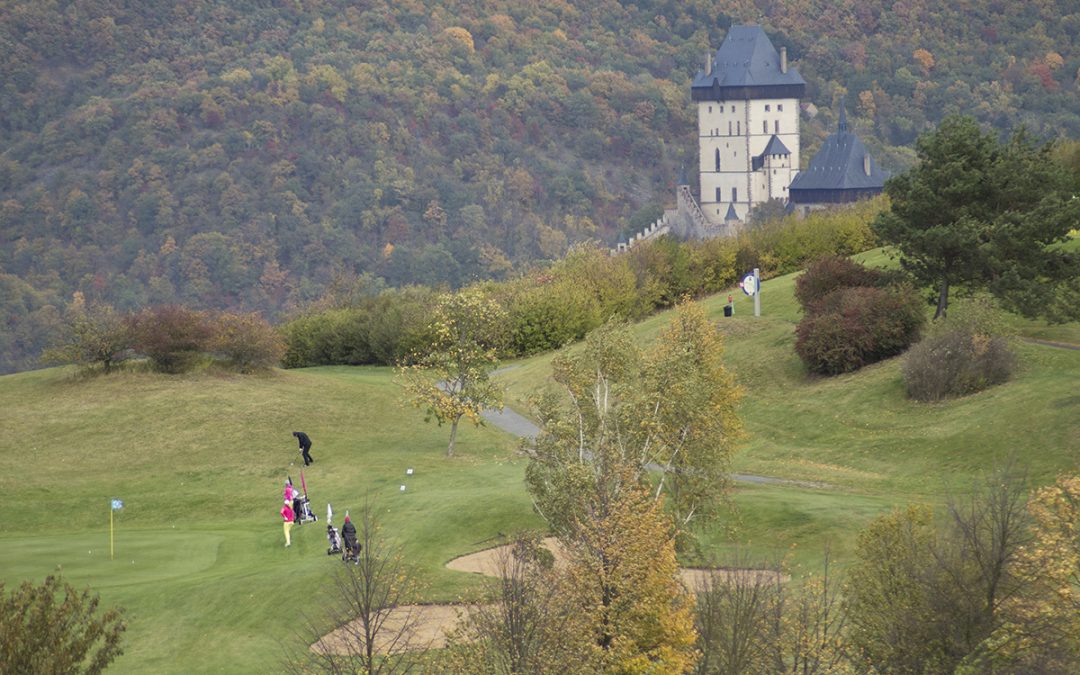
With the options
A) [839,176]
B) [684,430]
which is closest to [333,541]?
[684,430]

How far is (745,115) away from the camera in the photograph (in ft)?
646

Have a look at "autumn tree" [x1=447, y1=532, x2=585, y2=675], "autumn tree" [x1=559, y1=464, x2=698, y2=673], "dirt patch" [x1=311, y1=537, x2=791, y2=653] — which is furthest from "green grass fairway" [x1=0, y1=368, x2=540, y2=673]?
"autumn tree" [x1=559, y1=464, x2=698, y2=673]

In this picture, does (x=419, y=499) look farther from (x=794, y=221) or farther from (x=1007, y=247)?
(x=794, y=221)

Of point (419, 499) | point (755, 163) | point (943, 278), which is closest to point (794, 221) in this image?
point (943, 278)

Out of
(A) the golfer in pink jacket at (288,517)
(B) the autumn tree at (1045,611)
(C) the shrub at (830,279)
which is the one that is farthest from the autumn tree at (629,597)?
(C) the shrub at (830,279)

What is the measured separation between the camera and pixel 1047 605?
24688mm

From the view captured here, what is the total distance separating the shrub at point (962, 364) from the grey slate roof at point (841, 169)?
12031 cm

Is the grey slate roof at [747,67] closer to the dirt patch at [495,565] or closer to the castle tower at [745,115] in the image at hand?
the castle tower at [745,115]

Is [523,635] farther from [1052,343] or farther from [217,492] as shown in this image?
[1052,343]

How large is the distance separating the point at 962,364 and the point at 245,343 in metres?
27.1

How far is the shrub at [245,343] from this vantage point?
201 feet

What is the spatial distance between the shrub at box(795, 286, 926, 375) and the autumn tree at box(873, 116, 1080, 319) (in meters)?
1.39

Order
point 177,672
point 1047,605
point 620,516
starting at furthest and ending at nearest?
point 177,672 → point 620,516 → point 1047,605

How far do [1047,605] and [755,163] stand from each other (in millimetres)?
173382
